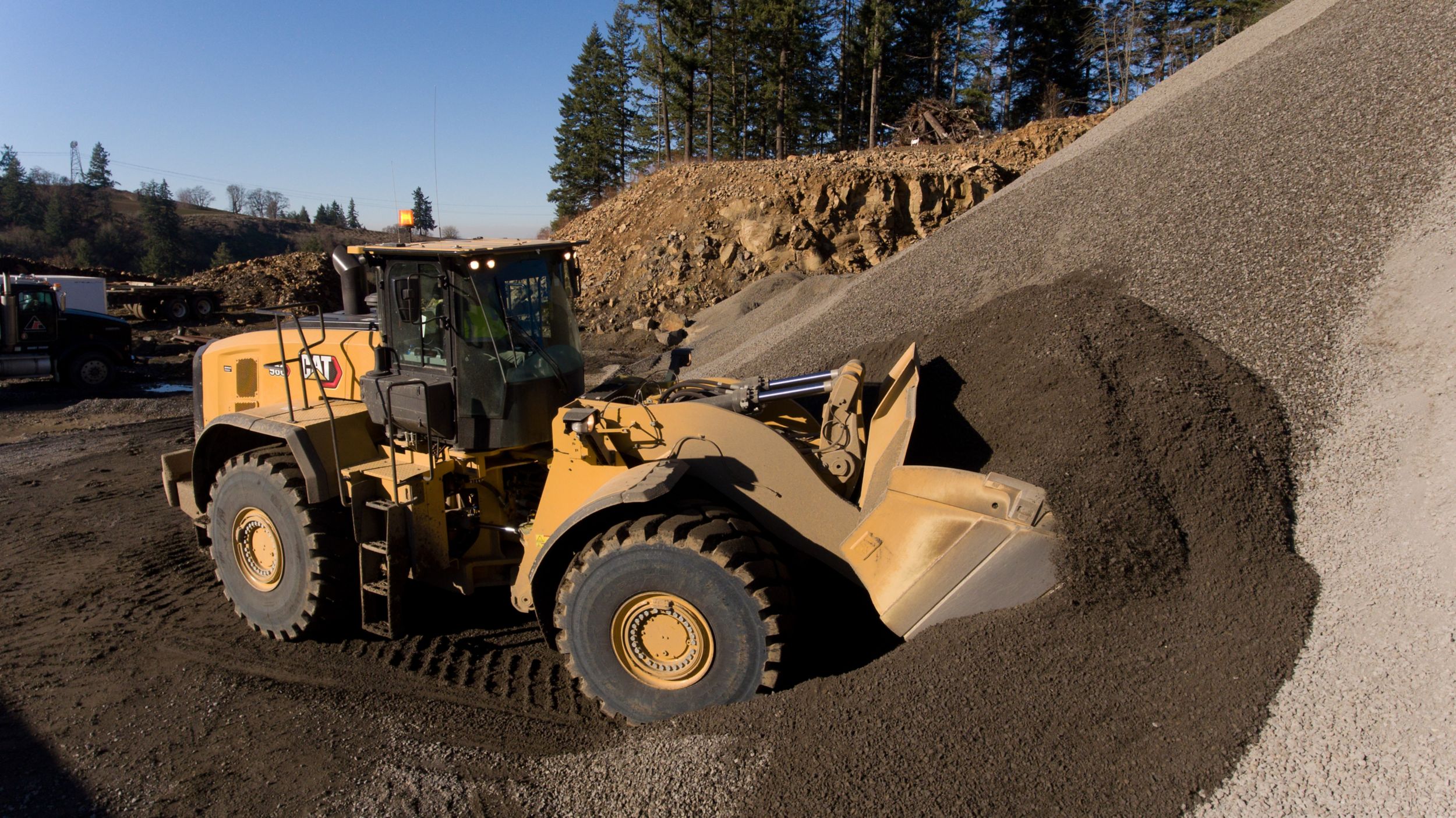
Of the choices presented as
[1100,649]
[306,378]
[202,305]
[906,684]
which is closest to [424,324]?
[306,378]

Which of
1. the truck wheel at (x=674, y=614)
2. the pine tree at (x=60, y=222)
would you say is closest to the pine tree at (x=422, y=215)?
the truck wheel at (x=674, y=614)

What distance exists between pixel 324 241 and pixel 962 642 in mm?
71499

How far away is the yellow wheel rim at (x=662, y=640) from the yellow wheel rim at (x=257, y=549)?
265cm

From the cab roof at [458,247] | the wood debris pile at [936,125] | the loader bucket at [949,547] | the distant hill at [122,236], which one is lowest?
the loader bucket at [949,547]

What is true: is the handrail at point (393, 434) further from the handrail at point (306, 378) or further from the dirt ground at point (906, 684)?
the dirt ground at point (906, 684)

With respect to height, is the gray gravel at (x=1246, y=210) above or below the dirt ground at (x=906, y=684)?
above

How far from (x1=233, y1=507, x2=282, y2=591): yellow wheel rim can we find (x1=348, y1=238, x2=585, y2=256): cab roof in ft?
6.31

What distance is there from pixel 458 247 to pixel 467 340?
0.57 m

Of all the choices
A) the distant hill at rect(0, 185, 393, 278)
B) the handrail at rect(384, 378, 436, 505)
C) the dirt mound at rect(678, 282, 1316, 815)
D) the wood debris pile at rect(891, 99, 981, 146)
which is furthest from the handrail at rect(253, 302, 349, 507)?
the distant hill at rect(0, 185, 393, 278)

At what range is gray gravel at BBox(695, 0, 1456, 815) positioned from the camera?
10.2 ft

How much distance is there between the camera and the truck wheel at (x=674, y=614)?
387 centimetres

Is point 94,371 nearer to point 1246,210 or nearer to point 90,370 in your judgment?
point 90,370

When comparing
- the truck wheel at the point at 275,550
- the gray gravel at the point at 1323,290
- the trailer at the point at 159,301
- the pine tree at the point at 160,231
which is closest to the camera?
the gray gravel at the point at 1323,290

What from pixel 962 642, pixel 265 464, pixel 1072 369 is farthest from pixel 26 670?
pixel 1072 369
